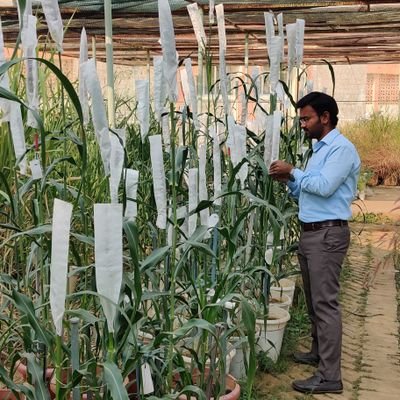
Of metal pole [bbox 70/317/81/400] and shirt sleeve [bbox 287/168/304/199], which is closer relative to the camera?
metal pole [bbox 70/317/81/400]

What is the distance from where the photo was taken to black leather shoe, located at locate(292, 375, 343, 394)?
10.5ft

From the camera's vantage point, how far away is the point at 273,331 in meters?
3.39

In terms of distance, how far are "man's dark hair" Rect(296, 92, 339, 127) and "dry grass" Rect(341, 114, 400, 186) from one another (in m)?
8.39

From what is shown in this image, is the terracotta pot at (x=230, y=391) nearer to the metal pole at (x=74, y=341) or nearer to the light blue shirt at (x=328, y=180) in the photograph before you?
the metal pole at (x=74, y=341)

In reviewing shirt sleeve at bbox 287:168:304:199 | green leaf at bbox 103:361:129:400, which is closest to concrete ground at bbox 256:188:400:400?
shirt sleeve at bbox 287:168:304:199

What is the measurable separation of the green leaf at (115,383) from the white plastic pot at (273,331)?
1.76 m

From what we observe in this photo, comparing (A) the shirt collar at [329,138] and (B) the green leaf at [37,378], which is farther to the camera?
(A) the shirt collar at [329,138]

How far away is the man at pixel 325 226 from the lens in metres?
3.15

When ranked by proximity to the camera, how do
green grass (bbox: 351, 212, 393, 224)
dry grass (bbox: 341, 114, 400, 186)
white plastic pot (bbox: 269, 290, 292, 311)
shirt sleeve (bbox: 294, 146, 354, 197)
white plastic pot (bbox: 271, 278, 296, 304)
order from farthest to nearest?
dry grass (bbox: 341, 114, 400, 186), green grass (bbox: 351, 212, 393, 224), white plastic pot (bbox: 271, 278, 296, 304), white plastic pot (bbox: 269, 290, 292, 311), shirt sleeve (bbox: 294, 146, 354, 197)

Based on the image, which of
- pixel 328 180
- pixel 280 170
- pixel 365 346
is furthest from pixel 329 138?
pixel 365 346

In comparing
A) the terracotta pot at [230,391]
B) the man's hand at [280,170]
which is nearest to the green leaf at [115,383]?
the terracotta pot at [230,391]

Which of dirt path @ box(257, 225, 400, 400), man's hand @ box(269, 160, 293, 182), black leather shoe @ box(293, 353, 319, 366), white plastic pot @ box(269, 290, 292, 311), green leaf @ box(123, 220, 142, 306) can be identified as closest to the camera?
green leaf @ box(123, 220, 142, 306)

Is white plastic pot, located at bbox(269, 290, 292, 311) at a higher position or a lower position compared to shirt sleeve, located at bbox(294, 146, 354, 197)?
lower

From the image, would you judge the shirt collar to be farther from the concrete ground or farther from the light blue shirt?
the concrete ground
